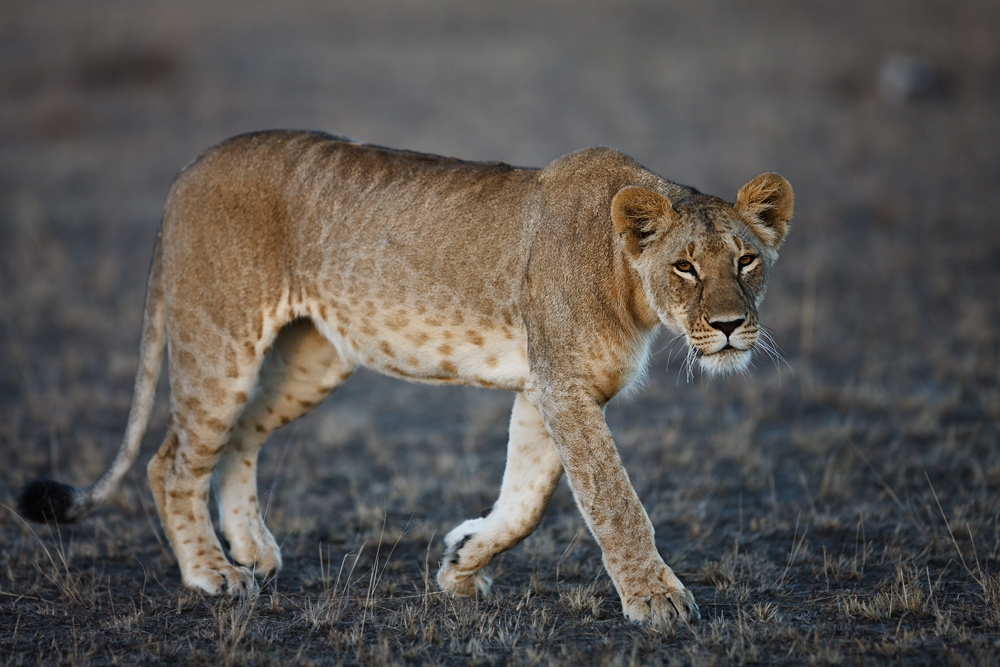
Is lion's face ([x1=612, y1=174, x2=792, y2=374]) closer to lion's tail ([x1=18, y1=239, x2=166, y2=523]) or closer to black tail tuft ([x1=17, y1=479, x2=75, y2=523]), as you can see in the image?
lion's tail ([x1=18, y1=239, x2=166, y2=523])

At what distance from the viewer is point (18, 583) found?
15.8 ft

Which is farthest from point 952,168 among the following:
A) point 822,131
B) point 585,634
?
point 585,634

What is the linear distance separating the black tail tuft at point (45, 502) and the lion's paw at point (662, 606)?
8.70ft

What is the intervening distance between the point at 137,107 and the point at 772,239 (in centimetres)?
1749

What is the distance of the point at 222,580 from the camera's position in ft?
15.8

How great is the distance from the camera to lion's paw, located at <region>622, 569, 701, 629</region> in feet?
13.2

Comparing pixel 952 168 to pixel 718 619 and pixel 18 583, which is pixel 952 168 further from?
pixel 18 583

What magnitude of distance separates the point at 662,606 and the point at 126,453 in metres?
2.72

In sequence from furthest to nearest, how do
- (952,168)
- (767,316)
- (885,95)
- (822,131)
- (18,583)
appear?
1. (885,95)
2. (822,131)
3. (952,168)
4. (767,316)
5. (18,583)

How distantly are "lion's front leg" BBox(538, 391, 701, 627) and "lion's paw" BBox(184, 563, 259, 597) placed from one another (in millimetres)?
1675

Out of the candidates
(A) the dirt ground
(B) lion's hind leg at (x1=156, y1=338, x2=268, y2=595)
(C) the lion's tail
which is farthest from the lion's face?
(C) the lion's tail

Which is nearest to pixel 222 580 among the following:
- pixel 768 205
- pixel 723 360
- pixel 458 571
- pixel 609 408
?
pixel 458 571

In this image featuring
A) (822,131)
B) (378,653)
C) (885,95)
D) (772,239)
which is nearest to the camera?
(378,653)

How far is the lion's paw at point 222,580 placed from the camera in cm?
478
